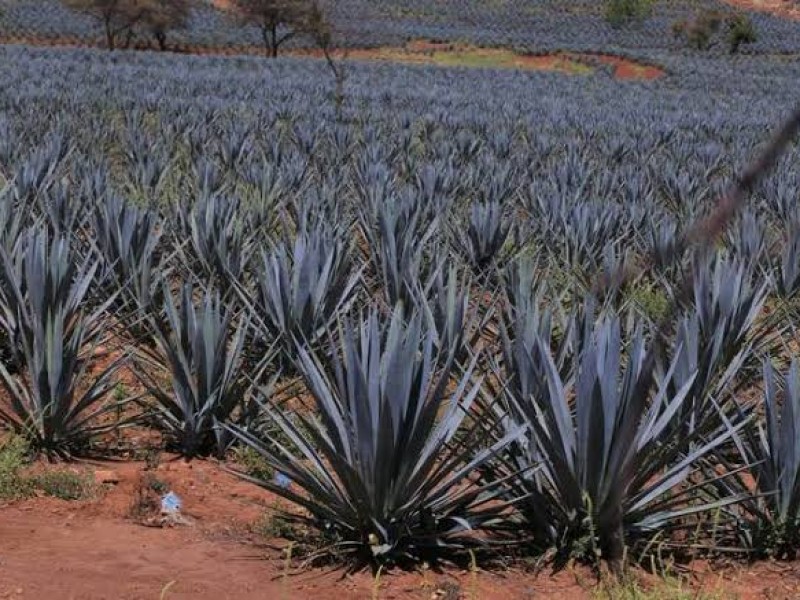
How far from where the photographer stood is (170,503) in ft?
10.3

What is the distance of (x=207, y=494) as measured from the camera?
3.34 meters

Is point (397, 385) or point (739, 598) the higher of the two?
point (397, 385)

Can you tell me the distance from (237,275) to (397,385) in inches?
104

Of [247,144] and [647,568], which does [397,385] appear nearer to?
[647,568]

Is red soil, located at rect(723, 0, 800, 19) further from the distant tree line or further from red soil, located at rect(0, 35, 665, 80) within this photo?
the distant tree line

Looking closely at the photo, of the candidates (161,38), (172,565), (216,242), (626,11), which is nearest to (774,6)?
(626,11)

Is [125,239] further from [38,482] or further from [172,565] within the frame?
[172,565]

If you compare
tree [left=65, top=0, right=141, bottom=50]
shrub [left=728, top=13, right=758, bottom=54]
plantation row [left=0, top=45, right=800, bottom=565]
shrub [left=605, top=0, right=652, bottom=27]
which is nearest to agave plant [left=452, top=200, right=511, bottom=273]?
plantation row [left=0, top=45, right=800, bottom=565]

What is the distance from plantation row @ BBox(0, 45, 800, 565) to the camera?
278 cm

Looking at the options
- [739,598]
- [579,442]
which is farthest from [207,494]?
[739,598]

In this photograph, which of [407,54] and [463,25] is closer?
[407,54]

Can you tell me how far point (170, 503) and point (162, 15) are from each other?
124 feet

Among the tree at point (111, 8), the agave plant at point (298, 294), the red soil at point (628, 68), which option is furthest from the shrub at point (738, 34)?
the agave plant at point (298, 294)

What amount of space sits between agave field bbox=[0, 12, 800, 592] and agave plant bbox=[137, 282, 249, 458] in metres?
0.01
